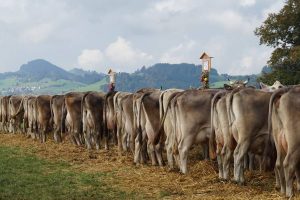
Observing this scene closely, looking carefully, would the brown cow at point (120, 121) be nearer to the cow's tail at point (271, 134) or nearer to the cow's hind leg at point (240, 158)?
the cow's hind leg at point (240, 158)

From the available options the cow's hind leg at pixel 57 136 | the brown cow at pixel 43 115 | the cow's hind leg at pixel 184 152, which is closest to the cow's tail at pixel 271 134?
the cow's hind leg at pixel 184 152

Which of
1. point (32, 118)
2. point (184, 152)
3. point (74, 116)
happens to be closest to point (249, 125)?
point (184, 152)

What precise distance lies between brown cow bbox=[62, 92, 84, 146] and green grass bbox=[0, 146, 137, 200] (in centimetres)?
430

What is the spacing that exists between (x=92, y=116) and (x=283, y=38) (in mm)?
25375

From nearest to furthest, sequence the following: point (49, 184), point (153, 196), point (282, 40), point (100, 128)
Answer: point (153, 196), point (49, 184), point (100, 128), point (282, 40)

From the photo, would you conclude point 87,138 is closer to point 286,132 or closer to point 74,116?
point 74,116

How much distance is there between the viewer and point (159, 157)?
45.5 feet

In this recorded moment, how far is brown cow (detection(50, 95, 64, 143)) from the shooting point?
21.2 m

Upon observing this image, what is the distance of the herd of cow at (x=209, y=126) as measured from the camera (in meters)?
9.30

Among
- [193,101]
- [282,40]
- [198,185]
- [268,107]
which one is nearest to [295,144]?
[268,107]

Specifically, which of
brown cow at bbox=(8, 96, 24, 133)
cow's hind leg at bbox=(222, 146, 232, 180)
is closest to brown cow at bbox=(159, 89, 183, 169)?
cow's hind leg at bbox=(222, 146, 232, 180)

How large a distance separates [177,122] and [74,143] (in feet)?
27.7

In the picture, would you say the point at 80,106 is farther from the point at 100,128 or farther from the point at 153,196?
the point at 153,196

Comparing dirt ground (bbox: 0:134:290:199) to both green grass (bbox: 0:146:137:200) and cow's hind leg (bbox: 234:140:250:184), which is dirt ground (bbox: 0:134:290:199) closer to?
cow's hind leg (bbox: 234:140:250:184)
